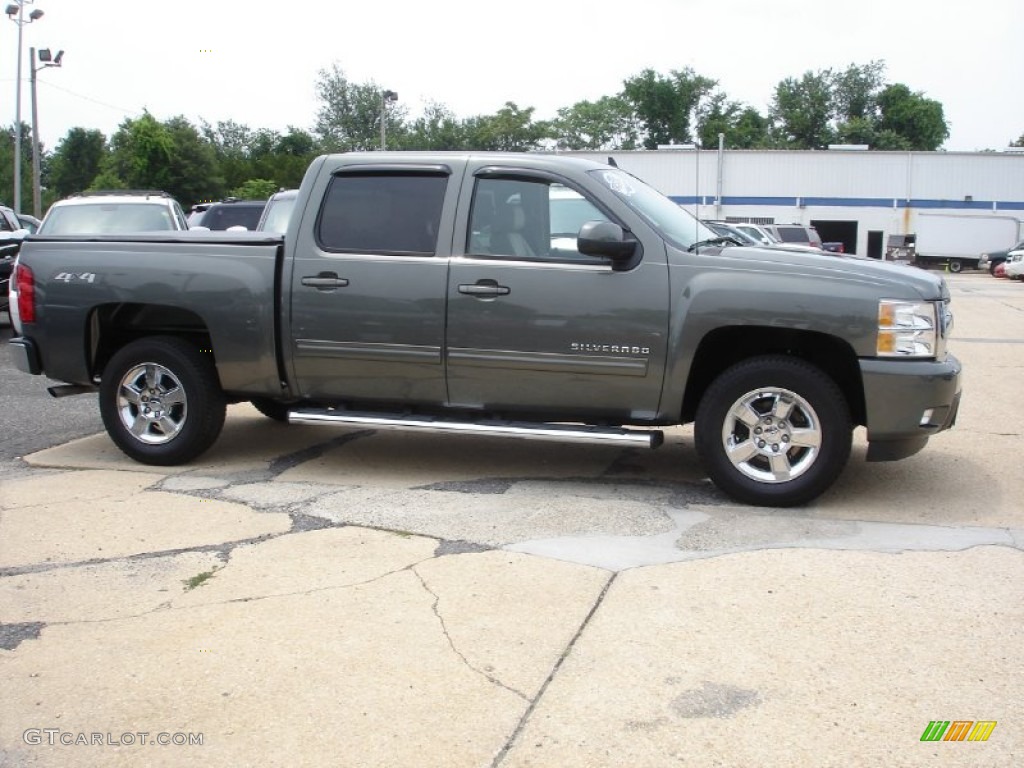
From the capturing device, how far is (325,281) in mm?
6266

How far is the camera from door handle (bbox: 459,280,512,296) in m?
5.98

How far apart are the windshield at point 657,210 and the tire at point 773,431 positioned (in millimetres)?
869

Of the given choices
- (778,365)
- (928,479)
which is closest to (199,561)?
(778,365)

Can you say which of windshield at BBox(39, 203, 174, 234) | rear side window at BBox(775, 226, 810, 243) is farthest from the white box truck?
windshield at BBox(39, 203, 174, 234)

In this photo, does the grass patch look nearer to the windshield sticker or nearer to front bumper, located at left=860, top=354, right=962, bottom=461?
the windshield sticker

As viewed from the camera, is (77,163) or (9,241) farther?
(77,163)

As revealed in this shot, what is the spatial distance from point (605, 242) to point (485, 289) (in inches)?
29.9

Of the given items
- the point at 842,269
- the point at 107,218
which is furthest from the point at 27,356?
the point at 107,218

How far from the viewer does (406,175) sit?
6391mm

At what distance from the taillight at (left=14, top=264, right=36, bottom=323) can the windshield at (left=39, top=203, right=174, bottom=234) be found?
644 centimetres

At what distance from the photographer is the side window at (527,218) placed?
6051 mm

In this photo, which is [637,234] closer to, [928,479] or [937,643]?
[928,479]

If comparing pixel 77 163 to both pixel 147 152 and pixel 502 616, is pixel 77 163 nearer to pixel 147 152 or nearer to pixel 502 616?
pixel 147 152
